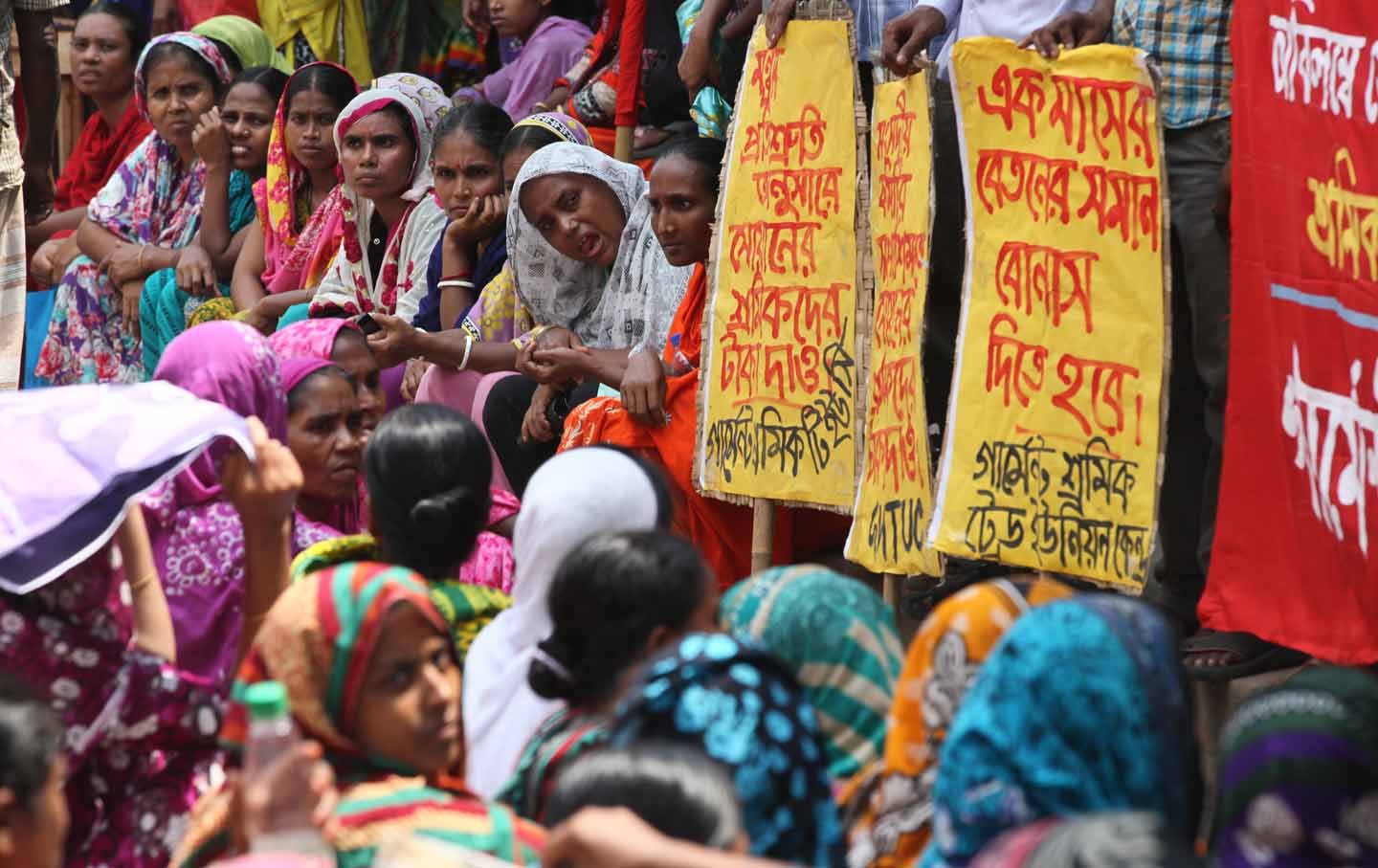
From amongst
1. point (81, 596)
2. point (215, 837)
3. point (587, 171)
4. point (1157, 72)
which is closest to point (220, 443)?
point (81, 596)

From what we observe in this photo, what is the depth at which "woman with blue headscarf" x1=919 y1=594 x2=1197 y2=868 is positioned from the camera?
238cm

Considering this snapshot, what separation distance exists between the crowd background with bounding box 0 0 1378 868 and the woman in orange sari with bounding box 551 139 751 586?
1cm

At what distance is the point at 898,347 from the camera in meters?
5.24

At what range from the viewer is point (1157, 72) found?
14.9ft

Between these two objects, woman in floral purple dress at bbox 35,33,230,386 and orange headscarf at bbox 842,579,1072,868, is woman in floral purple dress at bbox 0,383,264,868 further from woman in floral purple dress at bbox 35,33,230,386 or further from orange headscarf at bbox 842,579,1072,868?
woman in floral purple dress at bbox 35,33,230,386

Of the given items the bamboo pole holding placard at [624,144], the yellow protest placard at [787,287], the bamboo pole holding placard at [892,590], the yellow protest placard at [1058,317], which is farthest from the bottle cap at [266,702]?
the bamboo pole holding placard at [624,144]

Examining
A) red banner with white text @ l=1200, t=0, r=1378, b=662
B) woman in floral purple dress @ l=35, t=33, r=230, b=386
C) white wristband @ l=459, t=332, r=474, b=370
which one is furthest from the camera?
woman in floral purple dress @ l=35, t=33, r=230, b=386

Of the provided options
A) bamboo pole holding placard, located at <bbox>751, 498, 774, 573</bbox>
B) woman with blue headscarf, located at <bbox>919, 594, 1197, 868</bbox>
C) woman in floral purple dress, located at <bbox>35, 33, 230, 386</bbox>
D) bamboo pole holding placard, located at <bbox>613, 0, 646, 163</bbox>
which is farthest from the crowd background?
woman in floral purple dress, located at <bbox>35, 33, 230, 386</bbox>

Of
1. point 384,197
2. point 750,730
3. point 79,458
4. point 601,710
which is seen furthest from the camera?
A: point 384,197

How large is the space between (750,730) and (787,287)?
3.30 metres

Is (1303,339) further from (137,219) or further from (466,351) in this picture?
(137,219)

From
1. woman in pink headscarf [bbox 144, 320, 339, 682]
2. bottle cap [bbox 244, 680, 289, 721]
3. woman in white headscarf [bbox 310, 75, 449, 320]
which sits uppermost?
woman in white headscarf [bbox 310, 75, 449, 320]

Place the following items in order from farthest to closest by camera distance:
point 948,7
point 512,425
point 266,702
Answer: point 512,425
point 948,7
point 266,702

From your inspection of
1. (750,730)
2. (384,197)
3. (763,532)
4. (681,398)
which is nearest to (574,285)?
(681,398)
